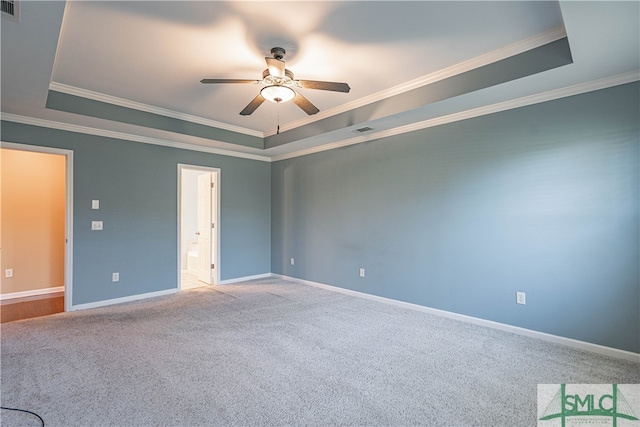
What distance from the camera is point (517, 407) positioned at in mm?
2062

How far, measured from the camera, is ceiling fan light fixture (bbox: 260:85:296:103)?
9.09 ft

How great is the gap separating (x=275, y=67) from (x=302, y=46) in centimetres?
34

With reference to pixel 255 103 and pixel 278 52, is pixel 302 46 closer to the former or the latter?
pixel 278 52

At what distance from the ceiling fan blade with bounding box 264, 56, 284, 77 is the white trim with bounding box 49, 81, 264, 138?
7.62ft

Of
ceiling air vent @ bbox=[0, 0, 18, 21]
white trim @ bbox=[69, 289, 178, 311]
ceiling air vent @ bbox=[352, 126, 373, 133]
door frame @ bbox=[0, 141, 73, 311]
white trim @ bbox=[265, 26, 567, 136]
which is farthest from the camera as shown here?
ceiling air vent @ bbox=[352, 126, 373, 133]

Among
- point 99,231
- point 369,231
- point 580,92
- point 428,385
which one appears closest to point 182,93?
point 99,231

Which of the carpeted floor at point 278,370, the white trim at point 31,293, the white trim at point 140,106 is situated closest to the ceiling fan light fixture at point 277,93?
the white trim at point 140,106

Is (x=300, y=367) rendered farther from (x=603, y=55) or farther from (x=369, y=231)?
(x=603, y=55)

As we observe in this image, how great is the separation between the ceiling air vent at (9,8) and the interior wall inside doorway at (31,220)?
3.72m

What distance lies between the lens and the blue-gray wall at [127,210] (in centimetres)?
414

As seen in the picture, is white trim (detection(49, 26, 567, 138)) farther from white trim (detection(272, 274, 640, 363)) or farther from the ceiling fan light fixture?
white trim (detection(272, 274, 640, 363))

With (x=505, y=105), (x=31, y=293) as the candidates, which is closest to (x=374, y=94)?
(x=505, y=105)

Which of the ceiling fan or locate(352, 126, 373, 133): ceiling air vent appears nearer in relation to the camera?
the ceiling fan

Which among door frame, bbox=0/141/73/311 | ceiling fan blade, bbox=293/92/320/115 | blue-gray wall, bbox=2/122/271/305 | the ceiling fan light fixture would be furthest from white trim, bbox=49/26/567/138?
the ceiling fan light fixture
